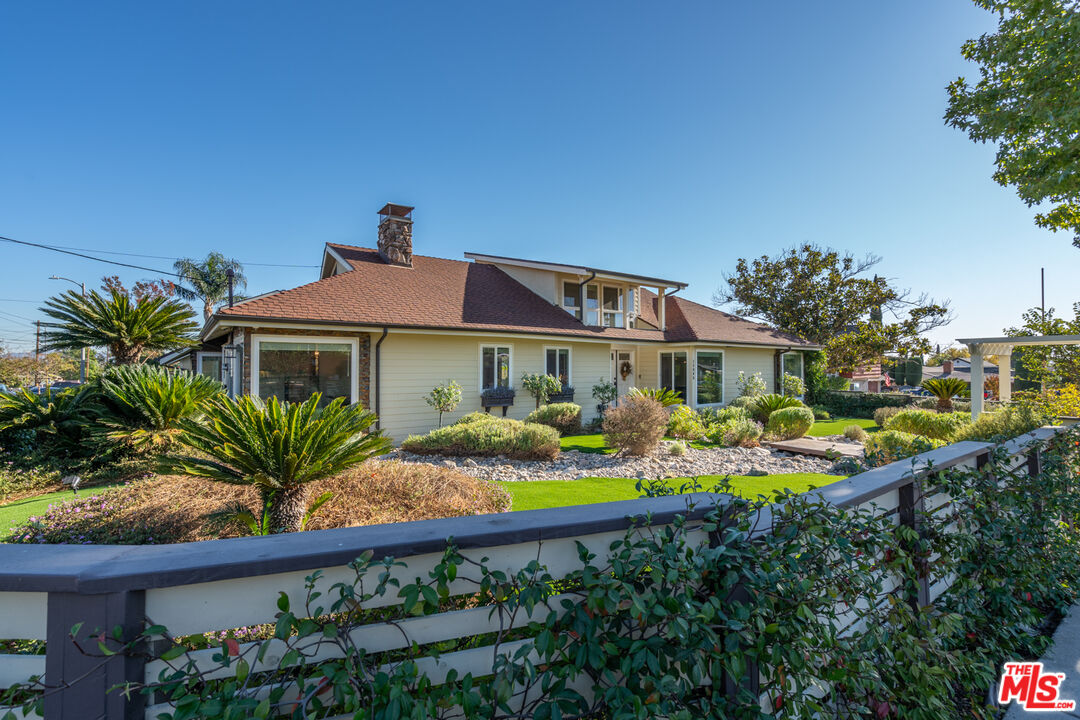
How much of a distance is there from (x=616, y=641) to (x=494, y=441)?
26.9 feet

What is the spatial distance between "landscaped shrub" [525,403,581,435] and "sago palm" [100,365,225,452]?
7374 mm

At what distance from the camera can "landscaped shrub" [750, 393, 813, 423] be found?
45.1 ft

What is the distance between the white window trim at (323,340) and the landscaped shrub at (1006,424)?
11.8m

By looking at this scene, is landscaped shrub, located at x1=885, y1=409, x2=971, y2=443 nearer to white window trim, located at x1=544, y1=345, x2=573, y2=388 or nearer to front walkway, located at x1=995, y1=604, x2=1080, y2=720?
front walkway, located at x1=995, y1=604, x2=1080, y2=720

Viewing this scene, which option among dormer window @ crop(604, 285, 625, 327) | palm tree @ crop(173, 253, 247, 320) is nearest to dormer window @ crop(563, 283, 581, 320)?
dormer window @ crop(604, 285, 625, 327)

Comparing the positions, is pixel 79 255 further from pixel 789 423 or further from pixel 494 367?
pixel 789 423

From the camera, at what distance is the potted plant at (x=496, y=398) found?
522 inches

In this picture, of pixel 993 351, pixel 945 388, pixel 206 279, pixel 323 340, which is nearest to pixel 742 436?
pixel 993 351

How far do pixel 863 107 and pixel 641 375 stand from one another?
11.2 m

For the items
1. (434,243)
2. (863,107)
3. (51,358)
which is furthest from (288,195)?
(51,358)

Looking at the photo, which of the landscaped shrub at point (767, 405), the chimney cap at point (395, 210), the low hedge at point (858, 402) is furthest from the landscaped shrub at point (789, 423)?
the chimney cap at point (395, 210)

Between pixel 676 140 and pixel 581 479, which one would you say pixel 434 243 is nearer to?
pixel 676 140

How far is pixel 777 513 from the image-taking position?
5.44 feet

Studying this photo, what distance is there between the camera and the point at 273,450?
4.20 metres
